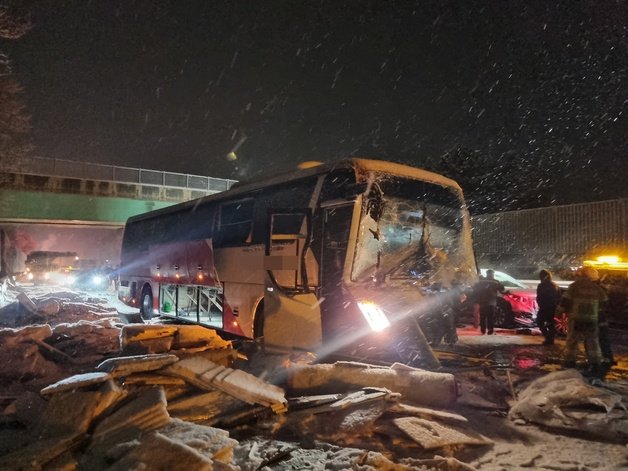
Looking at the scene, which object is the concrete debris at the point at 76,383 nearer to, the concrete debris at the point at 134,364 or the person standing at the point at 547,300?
the concrete debris at the point at 134,364

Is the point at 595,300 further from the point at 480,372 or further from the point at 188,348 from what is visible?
the point at 188,348

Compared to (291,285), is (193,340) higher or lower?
lower

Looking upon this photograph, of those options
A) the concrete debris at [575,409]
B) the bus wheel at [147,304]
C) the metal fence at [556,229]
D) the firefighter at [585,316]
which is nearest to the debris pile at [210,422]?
the concrete debris at [575,409]

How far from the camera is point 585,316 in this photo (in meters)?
7.86

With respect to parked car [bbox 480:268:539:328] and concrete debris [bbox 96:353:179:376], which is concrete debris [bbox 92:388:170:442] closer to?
concrete debris [bbox 96:353:179:376]

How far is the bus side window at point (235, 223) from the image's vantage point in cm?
922

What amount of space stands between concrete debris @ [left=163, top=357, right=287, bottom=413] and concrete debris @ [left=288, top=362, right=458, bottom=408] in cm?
50

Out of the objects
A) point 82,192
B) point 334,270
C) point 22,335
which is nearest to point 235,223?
point 334,270

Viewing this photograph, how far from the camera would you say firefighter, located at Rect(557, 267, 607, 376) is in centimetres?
776

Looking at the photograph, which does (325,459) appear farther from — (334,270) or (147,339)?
(147,339)

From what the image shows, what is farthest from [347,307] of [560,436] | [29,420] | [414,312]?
[29,420]

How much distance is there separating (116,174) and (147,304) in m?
19.3

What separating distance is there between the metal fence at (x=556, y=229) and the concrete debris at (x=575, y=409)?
1648 cm

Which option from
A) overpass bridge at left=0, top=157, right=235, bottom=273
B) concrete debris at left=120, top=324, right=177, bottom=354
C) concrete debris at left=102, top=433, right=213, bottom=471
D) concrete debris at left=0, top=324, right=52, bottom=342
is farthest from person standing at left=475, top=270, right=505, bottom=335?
overpass bridge at left=0, top=157, right=235, bottom=273
